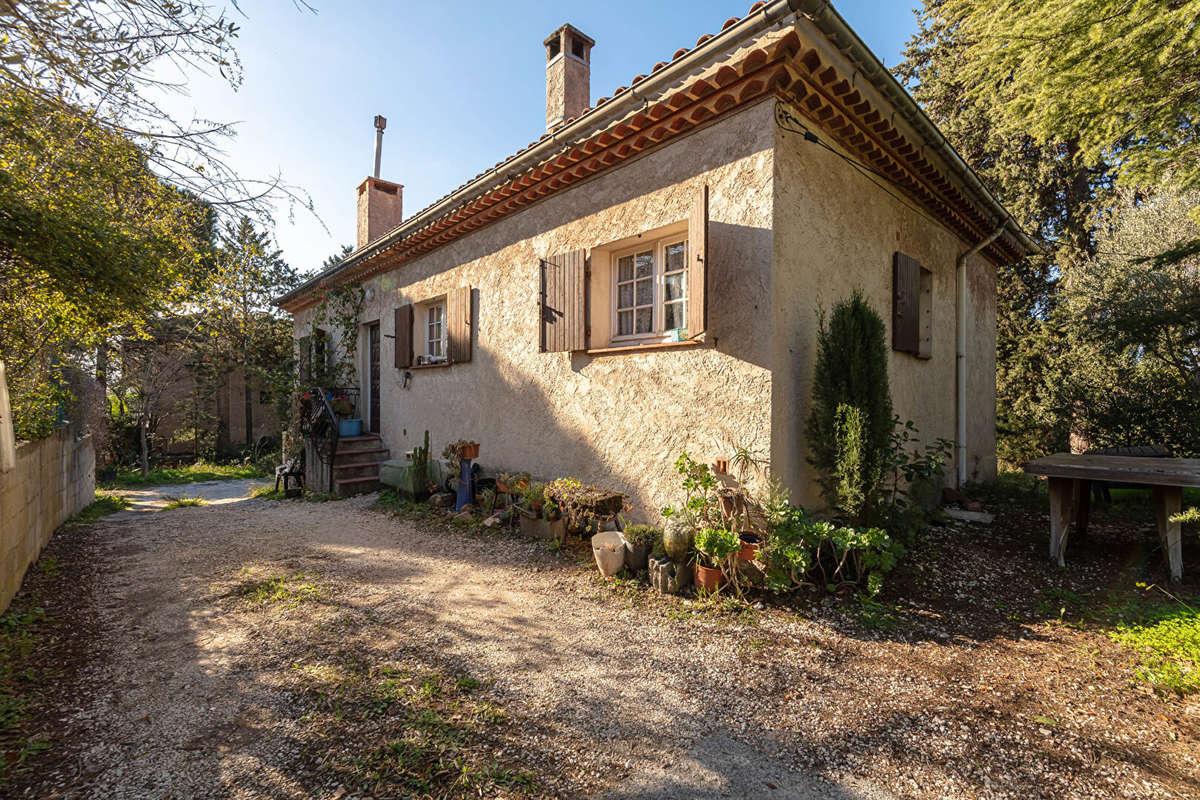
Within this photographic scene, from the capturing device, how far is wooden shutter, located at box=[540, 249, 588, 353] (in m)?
5.15

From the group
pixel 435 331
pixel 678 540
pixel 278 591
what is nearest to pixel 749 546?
pixel 678 540

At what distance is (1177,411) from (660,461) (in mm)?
9189

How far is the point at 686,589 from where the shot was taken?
3852 mm

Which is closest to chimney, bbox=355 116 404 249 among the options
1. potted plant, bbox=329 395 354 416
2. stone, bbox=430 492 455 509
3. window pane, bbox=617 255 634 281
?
potted plant, bbox=329 395 354 416

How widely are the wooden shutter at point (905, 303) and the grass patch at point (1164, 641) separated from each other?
9.36ft

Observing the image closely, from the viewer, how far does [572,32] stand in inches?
266

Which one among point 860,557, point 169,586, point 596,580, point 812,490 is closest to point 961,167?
point 812,490

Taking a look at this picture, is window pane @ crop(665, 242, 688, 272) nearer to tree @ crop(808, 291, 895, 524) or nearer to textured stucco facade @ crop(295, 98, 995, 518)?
textured stucco facade @ crop(295, 98, 995, 518)

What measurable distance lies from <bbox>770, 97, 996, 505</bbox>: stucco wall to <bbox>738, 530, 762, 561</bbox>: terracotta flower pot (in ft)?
2.00

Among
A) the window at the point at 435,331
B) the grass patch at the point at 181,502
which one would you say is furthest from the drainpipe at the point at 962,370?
the grass patch at the point at 181,502

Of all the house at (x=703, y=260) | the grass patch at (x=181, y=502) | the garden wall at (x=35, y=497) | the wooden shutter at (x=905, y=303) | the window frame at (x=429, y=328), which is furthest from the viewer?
the window frame at (x=429, y=328)

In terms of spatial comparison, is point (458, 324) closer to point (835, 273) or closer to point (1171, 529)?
point (835, 273)

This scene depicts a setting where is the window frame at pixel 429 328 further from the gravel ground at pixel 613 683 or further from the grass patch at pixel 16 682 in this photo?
the grass patch at pixel 16 682

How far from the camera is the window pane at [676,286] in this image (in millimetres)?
4629
